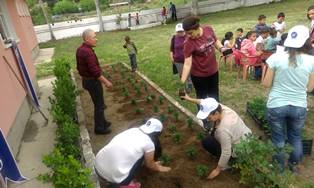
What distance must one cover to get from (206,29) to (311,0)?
2476cm

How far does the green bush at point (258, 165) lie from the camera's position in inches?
139

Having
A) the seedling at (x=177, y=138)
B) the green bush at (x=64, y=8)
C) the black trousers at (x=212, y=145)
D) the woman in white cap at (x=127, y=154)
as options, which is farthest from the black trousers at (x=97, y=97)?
the green bush at (x=64, y=8)

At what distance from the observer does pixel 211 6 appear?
29500 mm

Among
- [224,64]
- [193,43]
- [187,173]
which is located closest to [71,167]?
[187,173]

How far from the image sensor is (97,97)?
5656mm

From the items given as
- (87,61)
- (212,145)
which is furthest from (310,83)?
(87,61)

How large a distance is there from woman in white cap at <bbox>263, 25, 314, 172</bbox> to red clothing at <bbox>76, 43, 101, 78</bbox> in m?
2.67

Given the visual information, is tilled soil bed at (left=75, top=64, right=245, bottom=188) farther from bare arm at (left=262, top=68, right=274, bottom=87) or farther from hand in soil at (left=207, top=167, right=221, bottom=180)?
bare arm at (left=262, top=68, right=274, bottom=87)

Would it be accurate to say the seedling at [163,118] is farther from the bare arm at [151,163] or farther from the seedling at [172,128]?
the bare arm at [151,163]

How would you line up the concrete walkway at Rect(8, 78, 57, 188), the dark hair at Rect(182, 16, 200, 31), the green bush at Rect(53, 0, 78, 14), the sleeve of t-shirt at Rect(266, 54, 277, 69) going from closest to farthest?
the sleeve of t-shirt at Rect(266, 54, 277, 69)
the dark hair at Rect(182, 16, 200, 31)
the concrete walkway at Rect(8, 78, 57, 188)
the green bush at Rect(53, 0, 78, 14)

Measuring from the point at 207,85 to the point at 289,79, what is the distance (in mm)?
1648

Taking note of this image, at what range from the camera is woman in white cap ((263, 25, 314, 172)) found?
11.9 feet

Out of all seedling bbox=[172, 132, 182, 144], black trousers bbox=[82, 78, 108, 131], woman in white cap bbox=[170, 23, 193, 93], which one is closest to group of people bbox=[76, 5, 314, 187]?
seedling bbox=[172, 132, 182, 144]

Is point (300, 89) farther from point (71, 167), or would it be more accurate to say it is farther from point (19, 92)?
point (19, 92)
